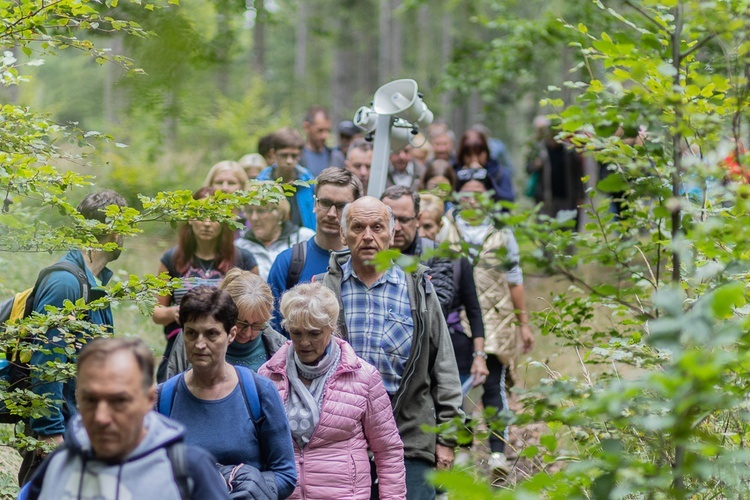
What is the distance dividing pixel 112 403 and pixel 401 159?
7015 millimetres

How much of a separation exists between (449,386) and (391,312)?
0.52 m

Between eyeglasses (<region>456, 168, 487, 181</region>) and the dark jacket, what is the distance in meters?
3.79

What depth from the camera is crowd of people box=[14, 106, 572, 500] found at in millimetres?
2793

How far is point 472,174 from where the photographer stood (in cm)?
915

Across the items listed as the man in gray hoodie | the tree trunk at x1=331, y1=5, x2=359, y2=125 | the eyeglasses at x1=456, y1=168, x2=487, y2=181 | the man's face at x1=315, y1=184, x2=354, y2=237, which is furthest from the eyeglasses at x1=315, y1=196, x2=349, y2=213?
the tree trunk at x1=331, y1=5, x2=359, y2=125

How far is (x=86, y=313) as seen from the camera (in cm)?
473

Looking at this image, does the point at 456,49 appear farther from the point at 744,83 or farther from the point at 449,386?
the point at 744,83

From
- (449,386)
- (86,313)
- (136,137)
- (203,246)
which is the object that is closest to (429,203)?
(203,246)

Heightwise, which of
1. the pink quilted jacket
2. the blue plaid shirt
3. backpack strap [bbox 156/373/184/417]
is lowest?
the pink quilted jacket

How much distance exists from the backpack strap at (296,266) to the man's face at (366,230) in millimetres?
671

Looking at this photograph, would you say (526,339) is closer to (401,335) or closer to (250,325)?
(401,335)

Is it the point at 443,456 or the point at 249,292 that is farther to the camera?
the point at 443,456

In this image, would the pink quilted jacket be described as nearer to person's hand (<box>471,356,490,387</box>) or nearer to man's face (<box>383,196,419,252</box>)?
man's face (<box>383,196,419,252</box>)

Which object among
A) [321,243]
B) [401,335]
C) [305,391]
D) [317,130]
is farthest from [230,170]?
[317,130]
